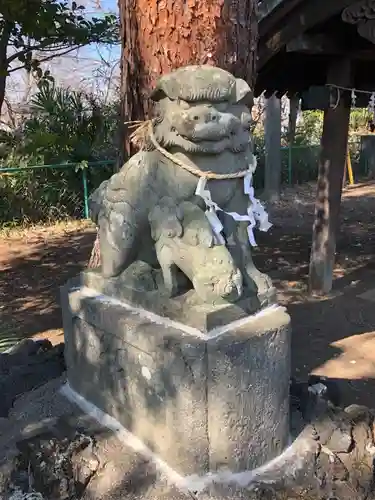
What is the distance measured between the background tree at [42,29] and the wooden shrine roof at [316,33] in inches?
61.7

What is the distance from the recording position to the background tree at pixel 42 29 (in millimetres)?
4344

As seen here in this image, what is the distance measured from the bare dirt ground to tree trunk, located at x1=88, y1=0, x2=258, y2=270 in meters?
1.76

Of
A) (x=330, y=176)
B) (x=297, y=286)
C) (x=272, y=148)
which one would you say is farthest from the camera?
(x=272, y=148)

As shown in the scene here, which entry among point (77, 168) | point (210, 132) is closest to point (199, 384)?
point (210, 132)

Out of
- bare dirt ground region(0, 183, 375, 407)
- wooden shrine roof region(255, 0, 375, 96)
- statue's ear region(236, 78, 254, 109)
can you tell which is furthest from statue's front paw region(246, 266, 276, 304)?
wooden shrine roof region(255, 0, 375, 96)

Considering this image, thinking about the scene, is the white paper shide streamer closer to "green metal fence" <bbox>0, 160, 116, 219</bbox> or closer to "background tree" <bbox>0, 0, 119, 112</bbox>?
"background tree" <bbox>0, 0, 119, 112</bbox>

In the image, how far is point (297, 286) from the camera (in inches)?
244

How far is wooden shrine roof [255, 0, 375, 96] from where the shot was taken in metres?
4.30

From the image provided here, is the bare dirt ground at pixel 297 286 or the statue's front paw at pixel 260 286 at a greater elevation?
the statue's front paw at pixel 260 286

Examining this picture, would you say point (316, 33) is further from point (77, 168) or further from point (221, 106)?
point (77, 168)

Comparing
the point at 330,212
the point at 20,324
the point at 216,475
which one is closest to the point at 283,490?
the point at 216,475

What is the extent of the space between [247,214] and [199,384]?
2.35 feet

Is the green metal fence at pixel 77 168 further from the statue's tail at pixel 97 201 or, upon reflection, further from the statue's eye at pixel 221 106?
the statue's eye at pixel 221 106

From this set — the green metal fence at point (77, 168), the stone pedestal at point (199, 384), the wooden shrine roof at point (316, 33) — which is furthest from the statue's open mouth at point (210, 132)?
the green metal fence at point (77, 168)
